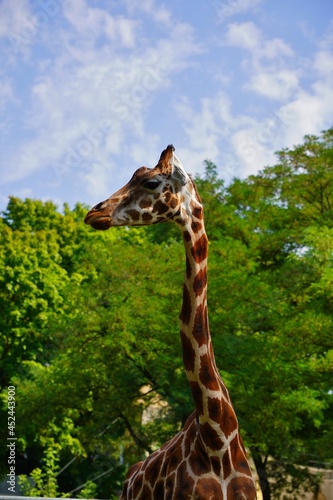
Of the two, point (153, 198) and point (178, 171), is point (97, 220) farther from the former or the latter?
point (178, 171)

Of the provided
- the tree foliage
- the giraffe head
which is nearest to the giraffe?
the giraffe head

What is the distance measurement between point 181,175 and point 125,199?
41cm

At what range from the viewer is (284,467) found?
18.2 meters

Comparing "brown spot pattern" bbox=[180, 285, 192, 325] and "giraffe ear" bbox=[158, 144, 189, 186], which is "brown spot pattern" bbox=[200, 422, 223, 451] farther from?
"giraffe ear" bbox=[158, 144, 189, 186]

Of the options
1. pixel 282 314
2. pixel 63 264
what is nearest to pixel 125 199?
pixel 282 314

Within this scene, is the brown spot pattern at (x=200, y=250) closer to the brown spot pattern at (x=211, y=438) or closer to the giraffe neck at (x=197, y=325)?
the giraffe neck at (x=197, y=325)

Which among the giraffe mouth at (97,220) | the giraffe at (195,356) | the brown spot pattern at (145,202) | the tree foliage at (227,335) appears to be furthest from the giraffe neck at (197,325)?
the tree foliage at (227,335)

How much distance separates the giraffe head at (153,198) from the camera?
4.64m

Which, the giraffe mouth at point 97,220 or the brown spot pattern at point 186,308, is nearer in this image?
the giraffe mouth at point 97,220

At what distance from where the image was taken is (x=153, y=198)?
478 cm

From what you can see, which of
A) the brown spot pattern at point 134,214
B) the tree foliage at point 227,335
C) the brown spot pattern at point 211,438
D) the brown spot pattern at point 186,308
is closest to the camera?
the brown spot pattern at point 134,214

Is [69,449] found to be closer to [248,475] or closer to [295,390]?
[295,390]

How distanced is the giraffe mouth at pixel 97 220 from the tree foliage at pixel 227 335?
972cm

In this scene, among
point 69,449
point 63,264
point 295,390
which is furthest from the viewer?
point 63,264
